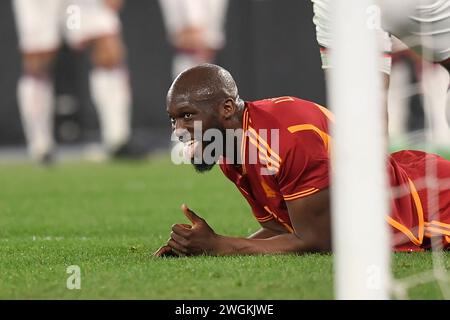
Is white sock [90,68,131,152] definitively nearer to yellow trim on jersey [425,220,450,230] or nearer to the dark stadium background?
the dark stadium background

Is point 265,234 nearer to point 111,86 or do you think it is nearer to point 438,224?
point 438,224

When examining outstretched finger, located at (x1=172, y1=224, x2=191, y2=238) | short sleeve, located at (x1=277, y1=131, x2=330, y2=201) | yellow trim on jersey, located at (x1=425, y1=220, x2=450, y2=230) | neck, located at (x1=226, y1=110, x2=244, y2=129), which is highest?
neck, located at (x1=226, y1=110, x2=244, y2=129)

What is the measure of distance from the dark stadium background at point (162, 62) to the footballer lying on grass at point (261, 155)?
28.3 ft

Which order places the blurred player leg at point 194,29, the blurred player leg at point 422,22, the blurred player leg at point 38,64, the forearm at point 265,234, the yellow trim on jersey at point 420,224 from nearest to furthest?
the yellow trim on jersey at point 420,224 → the forearm at point 265,234 → the blurred player leg at point 422,22 → the blurred player leg at point 38,64 → the blurred player leg at point 194,29

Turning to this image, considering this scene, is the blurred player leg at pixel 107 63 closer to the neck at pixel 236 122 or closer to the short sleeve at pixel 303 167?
the neck at pixel 236 122

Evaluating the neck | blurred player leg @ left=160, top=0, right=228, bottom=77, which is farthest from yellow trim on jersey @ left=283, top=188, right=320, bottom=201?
blurred player leg @ left=160, top=0, right=228, bottom=77

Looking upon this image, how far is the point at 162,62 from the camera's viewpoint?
43.2ft

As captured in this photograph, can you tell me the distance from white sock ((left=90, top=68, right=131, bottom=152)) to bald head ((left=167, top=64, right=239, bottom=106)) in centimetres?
712

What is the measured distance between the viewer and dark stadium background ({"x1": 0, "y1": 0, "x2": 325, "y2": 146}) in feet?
42.6

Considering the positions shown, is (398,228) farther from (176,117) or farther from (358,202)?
(358,202)

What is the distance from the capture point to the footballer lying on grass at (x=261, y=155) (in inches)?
163

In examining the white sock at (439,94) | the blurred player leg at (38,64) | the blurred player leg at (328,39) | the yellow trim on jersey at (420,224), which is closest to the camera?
the yellow trim on jersey at (420,224)

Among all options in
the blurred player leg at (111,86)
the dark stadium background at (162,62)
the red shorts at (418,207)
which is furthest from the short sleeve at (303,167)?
the dark stadium background at (162,62)
